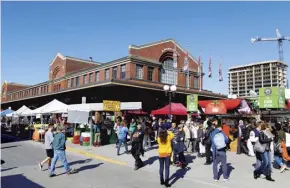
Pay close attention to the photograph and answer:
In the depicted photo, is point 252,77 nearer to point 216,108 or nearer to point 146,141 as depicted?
point 216,108

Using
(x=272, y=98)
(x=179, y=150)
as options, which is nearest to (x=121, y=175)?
(x=179, y=150)

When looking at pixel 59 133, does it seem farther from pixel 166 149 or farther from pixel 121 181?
pixel 166 149

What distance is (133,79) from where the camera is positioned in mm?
35625

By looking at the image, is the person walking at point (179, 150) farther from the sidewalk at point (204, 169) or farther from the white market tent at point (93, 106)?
the white market tent at point (93, 106)

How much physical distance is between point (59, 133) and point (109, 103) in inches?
349

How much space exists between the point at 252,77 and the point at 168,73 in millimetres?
112634

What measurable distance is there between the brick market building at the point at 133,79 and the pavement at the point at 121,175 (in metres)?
12.6

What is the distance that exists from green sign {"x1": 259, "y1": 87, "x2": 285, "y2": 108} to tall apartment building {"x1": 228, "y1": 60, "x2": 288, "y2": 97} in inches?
4786

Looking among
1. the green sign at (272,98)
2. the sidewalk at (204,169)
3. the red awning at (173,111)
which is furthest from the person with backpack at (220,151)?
the red awning at (173,111)

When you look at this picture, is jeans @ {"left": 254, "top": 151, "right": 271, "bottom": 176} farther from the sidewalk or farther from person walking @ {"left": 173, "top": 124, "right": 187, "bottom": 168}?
person walking @ {"left": 173, "top": 124, "right": 187, "bottom": 168}

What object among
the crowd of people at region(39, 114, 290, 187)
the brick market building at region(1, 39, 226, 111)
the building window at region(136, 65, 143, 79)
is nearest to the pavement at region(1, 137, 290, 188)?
the crowd of people at region(39, 114, 290, 187)

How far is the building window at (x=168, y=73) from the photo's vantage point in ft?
140

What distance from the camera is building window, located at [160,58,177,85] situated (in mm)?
42531

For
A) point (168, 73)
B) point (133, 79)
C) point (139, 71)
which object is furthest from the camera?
point (168, 73)
